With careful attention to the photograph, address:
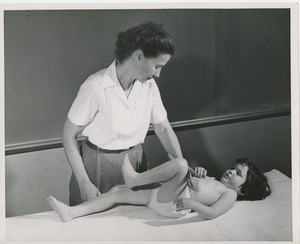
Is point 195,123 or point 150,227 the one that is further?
point 195,123

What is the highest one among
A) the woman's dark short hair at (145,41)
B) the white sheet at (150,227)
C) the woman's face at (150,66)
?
the woman's dark short hair at (145,41)

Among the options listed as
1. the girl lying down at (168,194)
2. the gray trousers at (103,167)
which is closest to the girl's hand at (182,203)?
the girl lying down at (168,194)

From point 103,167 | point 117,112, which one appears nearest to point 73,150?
point 103,167

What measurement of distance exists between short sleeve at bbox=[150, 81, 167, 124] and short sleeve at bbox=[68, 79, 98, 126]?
0.25 metres

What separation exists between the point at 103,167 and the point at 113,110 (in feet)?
0.82

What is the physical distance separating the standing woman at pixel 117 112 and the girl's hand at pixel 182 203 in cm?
20

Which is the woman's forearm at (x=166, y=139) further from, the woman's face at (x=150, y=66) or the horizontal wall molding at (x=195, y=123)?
the woman's face at (x=150, y=66)

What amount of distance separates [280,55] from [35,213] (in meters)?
1.27

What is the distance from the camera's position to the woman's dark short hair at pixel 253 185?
1965 millimetres

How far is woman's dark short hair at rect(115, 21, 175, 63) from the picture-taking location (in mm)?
1869

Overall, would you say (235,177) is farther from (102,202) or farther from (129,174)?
(102,202)

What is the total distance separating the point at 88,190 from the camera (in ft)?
6.28

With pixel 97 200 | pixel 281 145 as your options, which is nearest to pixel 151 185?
pixel 97 200

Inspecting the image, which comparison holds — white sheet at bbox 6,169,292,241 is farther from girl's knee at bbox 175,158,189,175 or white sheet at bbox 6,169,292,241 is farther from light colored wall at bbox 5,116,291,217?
girl's knee at bbox 175,158,189,175
